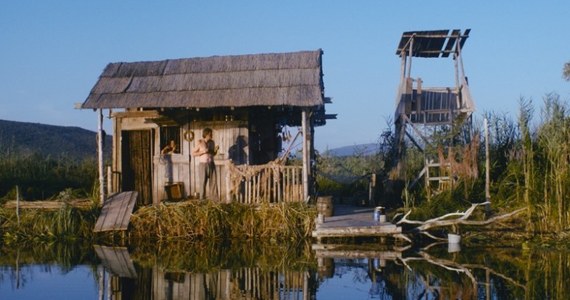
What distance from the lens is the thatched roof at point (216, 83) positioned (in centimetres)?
1788

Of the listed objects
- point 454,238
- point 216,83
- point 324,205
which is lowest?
point 454,238

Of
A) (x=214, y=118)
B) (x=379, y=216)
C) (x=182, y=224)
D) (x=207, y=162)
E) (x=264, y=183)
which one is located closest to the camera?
(x=379, y=216)

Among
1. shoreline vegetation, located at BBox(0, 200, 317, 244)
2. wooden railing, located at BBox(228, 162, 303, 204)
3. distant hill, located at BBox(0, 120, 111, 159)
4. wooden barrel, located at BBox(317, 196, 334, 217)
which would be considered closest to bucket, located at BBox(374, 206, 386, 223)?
wooden barrel, located at BBox(317, 196, 334, 217)

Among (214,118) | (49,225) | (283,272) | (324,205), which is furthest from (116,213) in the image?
(283,272)

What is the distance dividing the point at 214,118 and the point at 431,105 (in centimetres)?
722

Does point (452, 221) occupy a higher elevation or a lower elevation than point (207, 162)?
lower

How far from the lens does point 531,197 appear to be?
1667 centimetres

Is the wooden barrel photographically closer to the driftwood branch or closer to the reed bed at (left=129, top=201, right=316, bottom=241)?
the reed bed at (left=129, top=201, right=316, bottom=241)

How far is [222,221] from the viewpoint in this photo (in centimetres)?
1761

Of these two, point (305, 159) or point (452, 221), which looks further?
point (305, 159)

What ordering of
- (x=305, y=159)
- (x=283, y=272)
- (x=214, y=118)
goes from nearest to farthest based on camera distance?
(x=283, y=272), (x=305, y=159), (x=214, y=118)

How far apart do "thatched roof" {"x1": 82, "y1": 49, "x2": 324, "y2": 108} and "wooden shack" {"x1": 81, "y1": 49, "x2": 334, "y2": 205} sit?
3 centimetres

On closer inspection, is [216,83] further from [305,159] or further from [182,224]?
[182,224]

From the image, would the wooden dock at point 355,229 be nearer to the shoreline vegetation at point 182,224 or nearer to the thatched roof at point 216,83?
the shoreline vegetation at point 182,224
